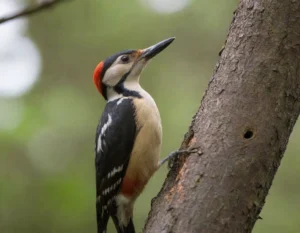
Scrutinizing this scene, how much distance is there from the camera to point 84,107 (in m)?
6.44

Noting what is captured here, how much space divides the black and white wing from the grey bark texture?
31.2 inches

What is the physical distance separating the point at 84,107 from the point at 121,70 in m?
2.16

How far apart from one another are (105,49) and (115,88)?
298 centimetres

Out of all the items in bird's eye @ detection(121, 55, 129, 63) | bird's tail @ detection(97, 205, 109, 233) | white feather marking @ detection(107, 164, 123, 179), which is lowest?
bird's tail @ detection(97, 205, 109, 233)

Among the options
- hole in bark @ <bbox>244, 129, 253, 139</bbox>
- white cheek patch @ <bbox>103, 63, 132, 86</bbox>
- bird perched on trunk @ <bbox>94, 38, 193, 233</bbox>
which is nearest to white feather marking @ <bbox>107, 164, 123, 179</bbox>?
bird perched on trunk @ <bbox>94, 38, 193, 233</bbox>

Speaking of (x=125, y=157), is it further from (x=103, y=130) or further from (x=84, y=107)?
(x=84, y=107)

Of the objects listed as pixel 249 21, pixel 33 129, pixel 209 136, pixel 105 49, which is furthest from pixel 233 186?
pixel 105 49

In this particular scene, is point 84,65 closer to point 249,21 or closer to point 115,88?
point 115,88

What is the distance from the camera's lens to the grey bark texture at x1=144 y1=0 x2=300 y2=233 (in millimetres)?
2820

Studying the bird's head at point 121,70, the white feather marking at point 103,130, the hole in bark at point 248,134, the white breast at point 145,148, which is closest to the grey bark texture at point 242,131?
the hole in bark at point 248,134

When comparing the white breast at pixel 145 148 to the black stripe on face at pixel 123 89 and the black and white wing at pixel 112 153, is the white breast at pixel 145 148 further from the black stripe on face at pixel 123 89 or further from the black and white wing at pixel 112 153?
the black stripe on face at pixel 123 89

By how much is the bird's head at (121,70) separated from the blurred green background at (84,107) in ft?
4.61

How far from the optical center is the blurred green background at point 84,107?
549 centimetres

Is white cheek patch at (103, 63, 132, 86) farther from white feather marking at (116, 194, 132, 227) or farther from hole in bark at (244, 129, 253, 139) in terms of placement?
hole in bark at (244, 129, 253, 139)
